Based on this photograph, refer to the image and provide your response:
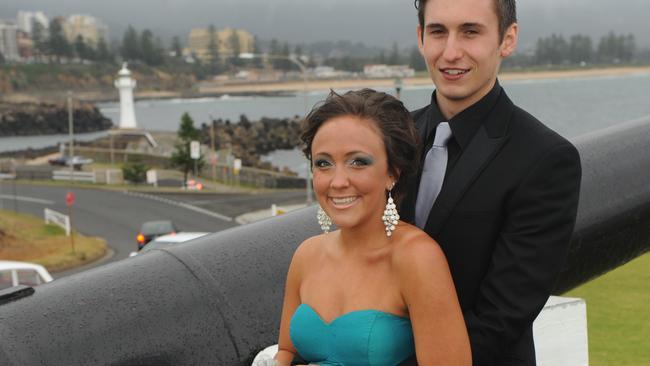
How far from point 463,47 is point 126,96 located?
6946cm

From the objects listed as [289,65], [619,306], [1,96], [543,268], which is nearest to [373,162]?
[543,268]

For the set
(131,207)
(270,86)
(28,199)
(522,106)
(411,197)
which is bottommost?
(270,86)

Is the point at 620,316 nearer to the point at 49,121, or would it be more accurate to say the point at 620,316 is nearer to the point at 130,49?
the point at 49,121

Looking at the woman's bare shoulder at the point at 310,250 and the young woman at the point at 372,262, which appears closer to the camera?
the young woman at the point at 372,262

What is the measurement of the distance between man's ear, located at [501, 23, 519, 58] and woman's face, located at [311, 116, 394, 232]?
1.07 feet

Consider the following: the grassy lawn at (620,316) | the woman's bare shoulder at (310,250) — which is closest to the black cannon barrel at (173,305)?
the woman's bare shoulder at (310,250)

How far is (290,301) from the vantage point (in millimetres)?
2102

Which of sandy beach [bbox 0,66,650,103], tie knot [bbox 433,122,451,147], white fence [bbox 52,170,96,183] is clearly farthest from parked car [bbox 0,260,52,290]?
sandy beach [bbox 0,66,650,103]

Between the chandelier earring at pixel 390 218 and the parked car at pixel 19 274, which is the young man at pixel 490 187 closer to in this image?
the chandelier earring at pixel 390 218

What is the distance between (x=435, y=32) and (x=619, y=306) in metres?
4.65

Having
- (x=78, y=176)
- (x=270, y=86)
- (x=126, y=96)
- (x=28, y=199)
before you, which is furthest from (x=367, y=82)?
(x=28, y=199)

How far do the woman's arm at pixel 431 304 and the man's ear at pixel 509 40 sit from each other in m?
0.43

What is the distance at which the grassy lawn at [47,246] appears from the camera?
2217cm

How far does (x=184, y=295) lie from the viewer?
278 cm
